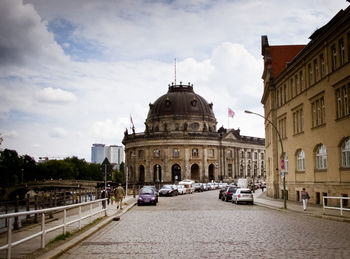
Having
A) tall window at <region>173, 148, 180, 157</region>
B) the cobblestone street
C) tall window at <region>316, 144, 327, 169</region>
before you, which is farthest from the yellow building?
tall window at <region>173, 148, 180, 157</region>

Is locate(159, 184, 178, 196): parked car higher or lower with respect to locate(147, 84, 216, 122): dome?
lower

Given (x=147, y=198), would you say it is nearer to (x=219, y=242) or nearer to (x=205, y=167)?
(x=219, y=242)

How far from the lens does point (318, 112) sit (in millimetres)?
31844

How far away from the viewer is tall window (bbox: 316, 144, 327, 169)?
3098cm

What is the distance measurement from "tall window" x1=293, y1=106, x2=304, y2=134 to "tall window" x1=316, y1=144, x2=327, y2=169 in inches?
139

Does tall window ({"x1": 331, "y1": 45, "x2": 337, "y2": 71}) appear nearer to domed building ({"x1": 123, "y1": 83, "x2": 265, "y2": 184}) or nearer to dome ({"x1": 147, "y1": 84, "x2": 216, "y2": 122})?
domed building ({"x1": 123, "y1": 83, "x2": 265, "y2": 184})

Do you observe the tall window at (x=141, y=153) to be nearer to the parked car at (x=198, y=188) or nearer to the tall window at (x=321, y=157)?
the parked car at (x=198, y=188)

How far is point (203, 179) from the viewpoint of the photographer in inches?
4242

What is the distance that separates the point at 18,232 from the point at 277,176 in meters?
35.7

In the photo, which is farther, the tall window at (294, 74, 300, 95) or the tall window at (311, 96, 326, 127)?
the tall window at (294, 74, 300, 95)

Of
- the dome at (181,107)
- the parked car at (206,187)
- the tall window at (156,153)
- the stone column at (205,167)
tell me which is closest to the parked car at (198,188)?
the parked car at (206,187)

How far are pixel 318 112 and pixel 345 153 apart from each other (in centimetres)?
516

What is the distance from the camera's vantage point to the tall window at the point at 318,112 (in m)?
31.0

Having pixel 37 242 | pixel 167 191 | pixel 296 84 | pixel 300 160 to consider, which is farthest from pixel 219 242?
pixel 167 191
